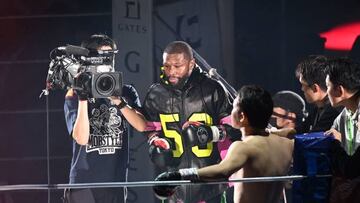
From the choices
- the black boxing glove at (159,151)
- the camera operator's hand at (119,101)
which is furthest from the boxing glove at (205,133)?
the camera operator's hand at (119,101)

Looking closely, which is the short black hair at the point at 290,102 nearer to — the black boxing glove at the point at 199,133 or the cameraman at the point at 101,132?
the black boxing glove at the point at 199,133

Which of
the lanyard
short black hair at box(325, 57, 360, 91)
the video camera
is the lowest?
the lanyard

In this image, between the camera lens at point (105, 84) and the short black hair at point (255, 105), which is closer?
the short black hair at point (255, 105)

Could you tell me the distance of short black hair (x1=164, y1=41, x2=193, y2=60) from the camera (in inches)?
184

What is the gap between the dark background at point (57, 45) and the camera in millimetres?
4680

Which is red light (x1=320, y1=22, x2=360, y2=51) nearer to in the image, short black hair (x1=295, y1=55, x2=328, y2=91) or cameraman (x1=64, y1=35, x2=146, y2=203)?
short black hair (x1=295, y1=55, x2=328, y2=91)

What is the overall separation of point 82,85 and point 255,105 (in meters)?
1.76

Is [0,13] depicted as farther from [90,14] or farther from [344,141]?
[344,141]

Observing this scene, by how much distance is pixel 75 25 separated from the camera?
4.70 metres

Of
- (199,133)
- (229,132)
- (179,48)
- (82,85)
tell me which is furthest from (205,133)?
(82,85)

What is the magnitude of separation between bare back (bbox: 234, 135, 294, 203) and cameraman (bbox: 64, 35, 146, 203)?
159cm

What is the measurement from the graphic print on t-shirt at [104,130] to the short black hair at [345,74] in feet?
5.13

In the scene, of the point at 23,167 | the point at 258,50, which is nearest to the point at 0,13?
the point at 23,167

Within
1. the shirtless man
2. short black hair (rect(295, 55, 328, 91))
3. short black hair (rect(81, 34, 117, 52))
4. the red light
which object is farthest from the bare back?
short black hair (rect(81, 34, 117, 52))
